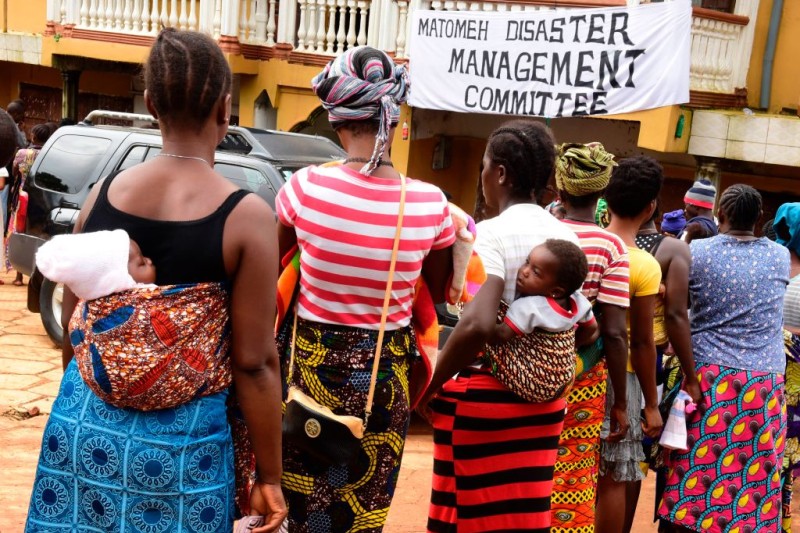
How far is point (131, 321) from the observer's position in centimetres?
226

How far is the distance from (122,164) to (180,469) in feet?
19.1

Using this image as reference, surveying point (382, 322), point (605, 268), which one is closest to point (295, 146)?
point (605, 268)

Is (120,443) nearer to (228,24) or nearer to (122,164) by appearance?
(122,164)

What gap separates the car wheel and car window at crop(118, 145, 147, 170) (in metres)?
1.07

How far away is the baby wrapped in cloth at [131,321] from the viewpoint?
2208 millimetres

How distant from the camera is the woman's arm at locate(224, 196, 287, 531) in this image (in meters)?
2.30

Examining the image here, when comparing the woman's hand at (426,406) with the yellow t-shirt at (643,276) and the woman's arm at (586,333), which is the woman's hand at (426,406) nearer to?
the woman's arm at (586,333)

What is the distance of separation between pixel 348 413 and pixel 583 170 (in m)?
1.43

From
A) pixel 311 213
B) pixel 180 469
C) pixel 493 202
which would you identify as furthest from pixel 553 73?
pixel 180 469

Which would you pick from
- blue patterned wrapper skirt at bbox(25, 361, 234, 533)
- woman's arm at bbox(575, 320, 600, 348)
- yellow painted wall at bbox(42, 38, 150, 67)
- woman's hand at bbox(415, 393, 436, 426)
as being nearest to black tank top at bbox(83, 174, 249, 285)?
blue patterned wrapper skirt at bbox(25, 361, 234, 533)

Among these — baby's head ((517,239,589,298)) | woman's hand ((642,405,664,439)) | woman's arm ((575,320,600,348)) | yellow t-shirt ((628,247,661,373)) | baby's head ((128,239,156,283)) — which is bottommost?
woman's hand ((642,405,664,439))

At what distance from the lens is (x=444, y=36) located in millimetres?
11008

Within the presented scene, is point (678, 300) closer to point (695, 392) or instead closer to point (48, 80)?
point (695, 392)

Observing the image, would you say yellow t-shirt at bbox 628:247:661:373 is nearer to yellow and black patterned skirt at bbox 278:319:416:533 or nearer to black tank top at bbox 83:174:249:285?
yellow and black patterned skirt at bbox 278:319:416:533
